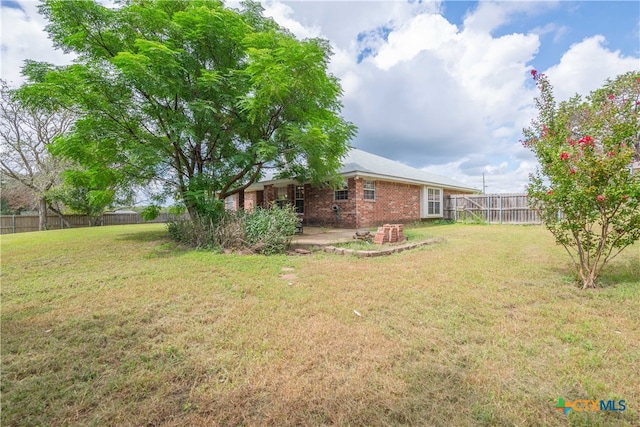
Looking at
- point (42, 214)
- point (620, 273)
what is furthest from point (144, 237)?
point (42, 214)

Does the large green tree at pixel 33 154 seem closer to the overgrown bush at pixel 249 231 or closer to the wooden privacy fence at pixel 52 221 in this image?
the wooden privacy fence at pixel 52 221

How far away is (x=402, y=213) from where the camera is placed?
1564 cm

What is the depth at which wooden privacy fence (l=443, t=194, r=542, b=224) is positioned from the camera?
52.5 ft

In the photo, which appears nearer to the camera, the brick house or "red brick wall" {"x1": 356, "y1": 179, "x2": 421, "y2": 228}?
the brick house

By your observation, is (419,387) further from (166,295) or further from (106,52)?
(106,52)

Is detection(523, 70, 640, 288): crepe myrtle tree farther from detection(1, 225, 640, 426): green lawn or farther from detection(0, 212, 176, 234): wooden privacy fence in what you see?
detection(0, 212, 176, 234): wooden privacy fence

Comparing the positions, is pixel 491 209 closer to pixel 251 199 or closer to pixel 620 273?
pixel 620 273

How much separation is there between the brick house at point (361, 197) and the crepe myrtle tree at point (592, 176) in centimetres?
716

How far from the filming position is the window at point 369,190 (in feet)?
44.1

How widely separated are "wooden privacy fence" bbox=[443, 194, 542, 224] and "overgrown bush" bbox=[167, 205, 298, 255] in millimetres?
14288

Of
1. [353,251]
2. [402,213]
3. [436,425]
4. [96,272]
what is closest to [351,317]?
[436,425]

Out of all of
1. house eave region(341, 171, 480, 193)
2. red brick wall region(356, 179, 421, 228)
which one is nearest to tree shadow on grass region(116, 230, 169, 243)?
house eave region(341, 171, 480, 193)

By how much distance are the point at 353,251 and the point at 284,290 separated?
2.98m

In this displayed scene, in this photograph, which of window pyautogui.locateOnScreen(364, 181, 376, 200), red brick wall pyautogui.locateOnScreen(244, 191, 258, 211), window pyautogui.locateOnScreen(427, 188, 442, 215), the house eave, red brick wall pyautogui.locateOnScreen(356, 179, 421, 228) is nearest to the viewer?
the house eave
